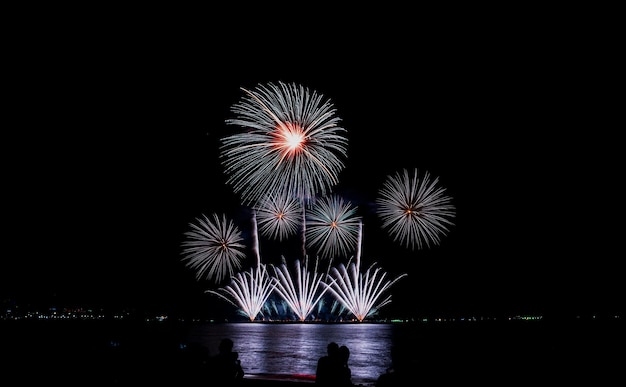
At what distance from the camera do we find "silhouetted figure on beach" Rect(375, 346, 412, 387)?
6910 mm

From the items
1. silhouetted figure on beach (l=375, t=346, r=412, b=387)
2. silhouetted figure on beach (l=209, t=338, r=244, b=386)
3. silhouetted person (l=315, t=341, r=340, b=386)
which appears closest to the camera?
silhouetted figure on beach (l=375, t=346, r=412, b=387)

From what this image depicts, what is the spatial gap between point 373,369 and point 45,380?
15771 mm

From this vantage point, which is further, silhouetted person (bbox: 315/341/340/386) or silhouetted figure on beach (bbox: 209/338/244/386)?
silhouetted figure on beach (bbox: 209/338/244/386)

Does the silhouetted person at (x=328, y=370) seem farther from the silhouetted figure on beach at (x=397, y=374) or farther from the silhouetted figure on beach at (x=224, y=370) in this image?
the silhouetted figure on beach at (x=224, y=370)

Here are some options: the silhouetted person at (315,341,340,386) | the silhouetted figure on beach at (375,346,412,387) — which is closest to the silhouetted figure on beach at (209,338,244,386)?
the silhouetted person at (315,341,340,386)

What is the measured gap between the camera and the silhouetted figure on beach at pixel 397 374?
22.7 feet

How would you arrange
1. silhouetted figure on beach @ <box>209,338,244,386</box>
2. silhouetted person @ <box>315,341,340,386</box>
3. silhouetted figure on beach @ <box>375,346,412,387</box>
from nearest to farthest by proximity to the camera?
silhouetted figure on beach @ <box>375,346,412,387</box>
silhouetted person @ <box>315,341,340,386</box>
silhouetted figure on beach @ <box>209,338,244,386</box>

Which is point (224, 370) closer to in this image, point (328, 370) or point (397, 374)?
point (328, 370)

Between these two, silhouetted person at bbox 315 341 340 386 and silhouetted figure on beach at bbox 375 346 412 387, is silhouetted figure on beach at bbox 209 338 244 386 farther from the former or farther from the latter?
silhouetted figure on beach at bbox 375 346 412 387

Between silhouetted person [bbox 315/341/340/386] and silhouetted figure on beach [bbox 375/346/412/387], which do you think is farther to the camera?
silhouetted person [bbox 315/341/340/386]

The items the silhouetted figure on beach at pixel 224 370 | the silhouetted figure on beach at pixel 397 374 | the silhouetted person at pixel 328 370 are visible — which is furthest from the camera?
the silhouetted figure on beach at pixel 224 370

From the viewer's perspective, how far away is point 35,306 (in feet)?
630

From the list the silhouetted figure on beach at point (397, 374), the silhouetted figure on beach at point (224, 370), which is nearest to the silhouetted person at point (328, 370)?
the silhouetted figure on beach at point (397, 374)

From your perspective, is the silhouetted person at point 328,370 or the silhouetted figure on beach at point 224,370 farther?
the silhouetted figure on beach at point 224,370
